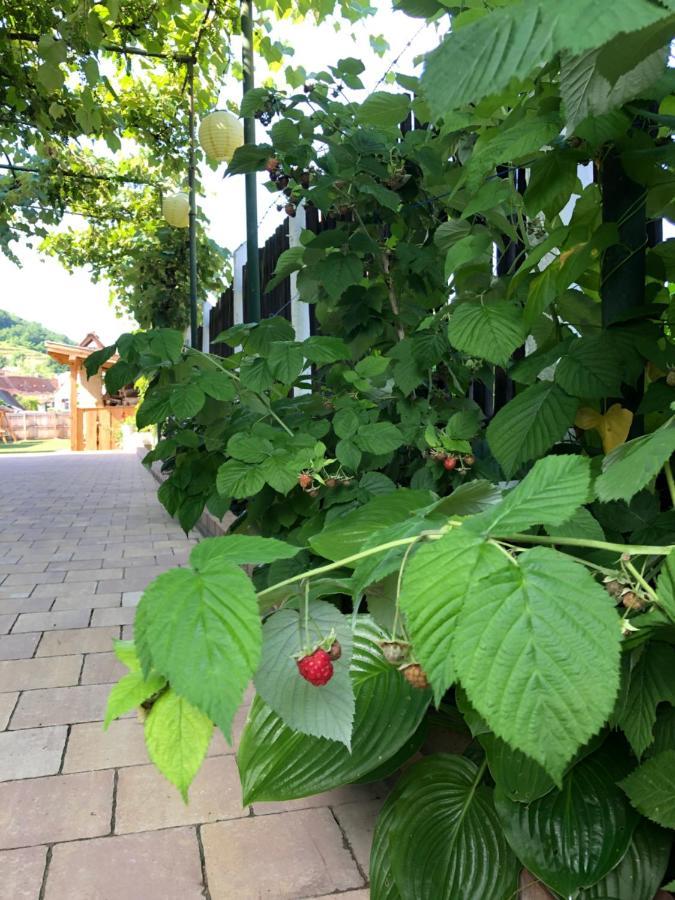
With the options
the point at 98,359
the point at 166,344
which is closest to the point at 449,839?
the point at 166,344

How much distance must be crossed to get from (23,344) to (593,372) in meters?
75.9

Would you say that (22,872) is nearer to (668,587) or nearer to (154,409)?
(154,409)

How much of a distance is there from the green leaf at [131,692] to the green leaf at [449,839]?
539 millimetres

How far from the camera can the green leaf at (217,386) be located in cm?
151

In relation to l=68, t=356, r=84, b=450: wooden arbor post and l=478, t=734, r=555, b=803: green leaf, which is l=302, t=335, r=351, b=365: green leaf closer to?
l=478, t=734, r=555, b=803: green leaf

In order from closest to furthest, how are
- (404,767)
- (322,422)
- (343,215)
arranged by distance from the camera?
(404,767), (322,422), (343,215)

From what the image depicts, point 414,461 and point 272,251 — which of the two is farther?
point 272,251

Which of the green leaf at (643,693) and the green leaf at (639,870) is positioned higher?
the green leaf at (643,693)

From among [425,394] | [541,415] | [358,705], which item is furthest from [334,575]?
[425,394]

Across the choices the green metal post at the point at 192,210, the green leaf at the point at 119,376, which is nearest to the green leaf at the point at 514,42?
the green leaf at the point at 119,376

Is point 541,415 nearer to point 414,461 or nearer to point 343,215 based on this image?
point 414,461

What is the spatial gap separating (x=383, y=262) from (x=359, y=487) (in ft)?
2.11

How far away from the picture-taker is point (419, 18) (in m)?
1.25

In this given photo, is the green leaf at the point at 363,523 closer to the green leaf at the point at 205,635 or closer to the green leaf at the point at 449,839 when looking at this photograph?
the green leaf at the point at 205,635
